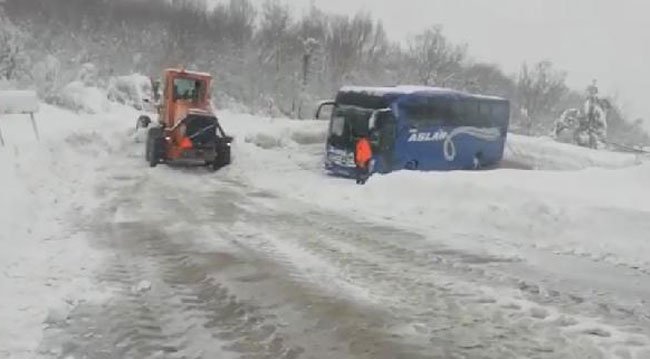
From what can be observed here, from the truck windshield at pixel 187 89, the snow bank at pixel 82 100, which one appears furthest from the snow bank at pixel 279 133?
the truck windshield at pixel 187 89

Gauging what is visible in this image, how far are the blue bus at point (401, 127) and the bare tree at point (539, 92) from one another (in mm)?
52791

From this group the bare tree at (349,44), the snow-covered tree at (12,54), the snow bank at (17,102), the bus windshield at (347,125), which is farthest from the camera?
the bare tree at (349,44)

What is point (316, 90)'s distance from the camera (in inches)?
2633

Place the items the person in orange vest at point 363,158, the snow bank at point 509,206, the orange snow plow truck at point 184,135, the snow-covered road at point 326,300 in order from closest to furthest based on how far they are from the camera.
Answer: the snow-covered road at point 326,300 < the snow bank at point 509,206 < the person in orange vest at point 363,158 < the orange snow plow truck at point 184,135

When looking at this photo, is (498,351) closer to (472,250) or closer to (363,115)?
(472,250)

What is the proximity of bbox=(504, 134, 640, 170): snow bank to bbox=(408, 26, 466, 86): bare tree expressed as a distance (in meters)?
34.2

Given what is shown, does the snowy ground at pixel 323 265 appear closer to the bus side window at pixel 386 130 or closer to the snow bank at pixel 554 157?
the bus side window at pixel 386 130

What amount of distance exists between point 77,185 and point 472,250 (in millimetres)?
9558

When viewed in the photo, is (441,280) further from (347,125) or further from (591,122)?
(591,122)

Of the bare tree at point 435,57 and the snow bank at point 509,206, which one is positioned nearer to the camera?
the snow bank at point 509,206

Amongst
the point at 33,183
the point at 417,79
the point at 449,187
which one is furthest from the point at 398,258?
the point at 417,79

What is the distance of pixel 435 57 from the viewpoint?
78.6 metres

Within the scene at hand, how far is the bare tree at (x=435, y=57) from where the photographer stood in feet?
250

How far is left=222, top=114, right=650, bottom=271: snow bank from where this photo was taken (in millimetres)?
11797
